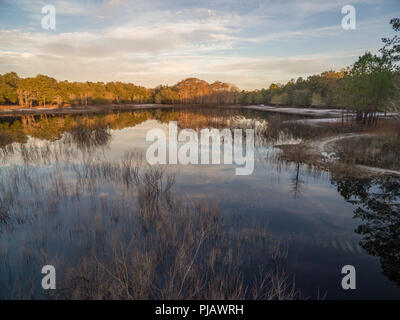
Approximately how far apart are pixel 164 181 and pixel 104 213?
4217mm

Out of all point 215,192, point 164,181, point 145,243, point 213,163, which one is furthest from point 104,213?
point 213,163

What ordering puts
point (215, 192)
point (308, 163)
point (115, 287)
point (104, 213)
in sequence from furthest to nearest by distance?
1. point (308, 163)
2. point (215, 192)
3. point (104, 213)
4. point (115, 287)

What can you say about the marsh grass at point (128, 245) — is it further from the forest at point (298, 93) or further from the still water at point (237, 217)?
the forest at point (298, 93)

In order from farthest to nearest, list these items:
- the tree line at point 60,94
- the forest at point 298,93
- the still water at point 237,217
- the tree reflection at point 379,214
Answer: the tree line at point 60,94 → the forest at point 298,93 → the tree reflection at point 379,214 → the still water at point 237,217

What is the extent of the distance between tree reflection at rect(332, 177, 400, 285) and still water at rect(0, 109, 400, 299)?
0.04 meters

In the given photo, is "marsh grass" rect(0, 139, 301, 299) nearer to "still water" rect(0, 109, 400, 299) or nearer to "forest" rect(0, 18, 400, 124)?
"still water" rect(0, 109, 400, 299)

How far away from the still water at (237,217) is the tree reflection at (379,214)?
4 centimetres

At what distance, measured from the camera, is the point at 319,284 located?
19.6 feet

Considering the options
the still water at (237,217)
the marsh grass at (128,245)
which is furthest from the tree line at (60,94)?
the marsh grass at (128,245)

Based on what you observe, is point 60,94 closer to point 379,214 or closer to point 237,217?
point 237,217

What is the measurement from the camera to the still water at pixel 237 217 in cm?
619

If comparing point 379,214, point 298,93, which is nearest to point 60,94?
point 298,93

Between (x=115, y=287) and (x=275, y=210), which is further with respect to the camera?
(x=275, y=210)
